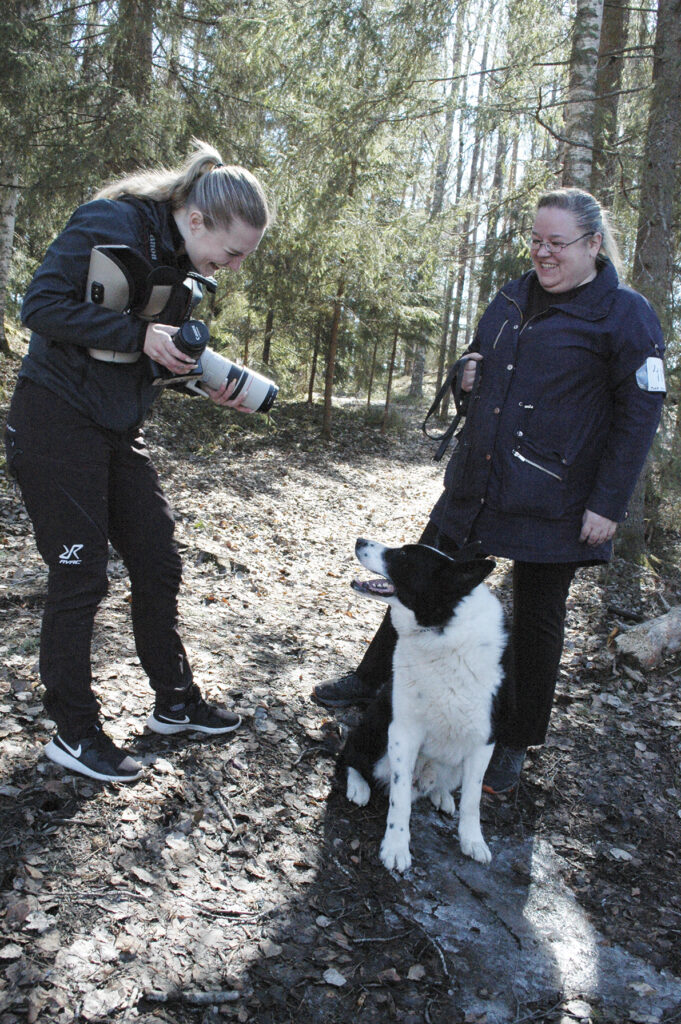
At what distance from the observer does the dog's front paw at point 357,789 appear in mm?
3006

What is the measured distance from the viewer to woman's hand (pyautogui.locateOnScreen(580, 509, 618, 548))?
268cm

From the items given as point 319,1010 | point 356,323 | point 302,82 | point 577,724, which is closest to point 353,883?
point 319,1010

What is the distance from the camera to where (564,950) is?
2412 millimetres

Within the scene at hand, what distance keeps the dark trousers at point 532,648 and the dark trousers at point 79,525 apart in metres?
1.35

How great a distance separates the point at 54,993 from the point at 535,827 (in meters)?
2.12

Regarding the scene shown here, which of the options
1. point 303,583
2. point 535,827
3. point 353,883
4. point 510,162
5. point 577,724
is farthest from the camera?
point 510,162

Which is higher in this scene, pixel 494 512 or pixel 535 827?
pixel 494 512

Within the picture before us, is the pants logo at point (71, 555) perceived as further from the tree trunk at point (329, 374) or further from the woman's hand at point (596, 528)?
the tree trunk at point (329, 374)

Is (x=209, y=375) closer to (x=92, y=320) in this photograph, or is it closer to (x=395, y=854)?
(x=92, y=320)

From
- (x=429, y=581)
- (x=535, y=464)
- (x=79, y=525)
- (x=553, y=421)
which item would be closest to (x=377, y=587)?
(x=429, y=581)

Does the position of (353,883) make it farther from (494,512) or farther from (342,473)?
(342,473)

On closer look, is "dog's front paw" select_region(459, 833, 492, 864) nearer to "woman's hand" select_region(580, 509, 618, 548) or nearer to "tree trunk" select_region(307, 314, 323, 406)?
"woman's hand" select_region(580, 509, 618, 548)

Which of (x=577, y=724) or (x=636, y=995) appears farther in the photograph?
(x=577, y=724)

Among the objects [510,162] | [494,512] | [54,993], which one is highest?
[510,162]
